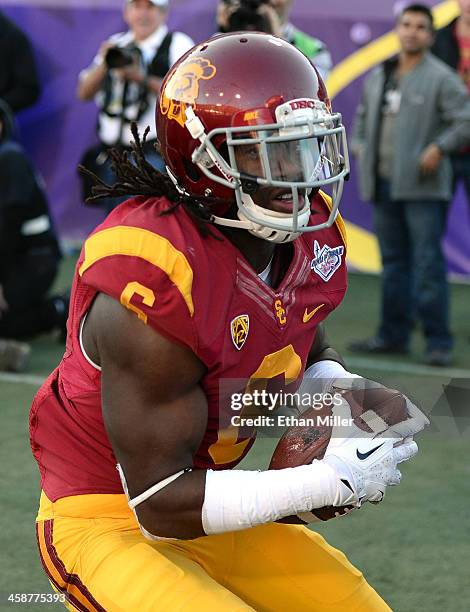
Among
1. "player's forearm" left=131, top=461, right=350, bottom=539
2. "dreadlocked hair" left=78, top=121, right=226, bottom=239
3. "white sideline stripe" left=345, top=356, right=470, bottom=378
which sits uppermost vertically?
"dreadlocked hair" left=78, top=121, right=226, bottom=239

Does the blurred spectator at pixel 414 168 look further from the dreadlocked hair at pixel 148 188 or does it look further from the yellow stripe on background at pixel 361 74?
the dreadlocked hair at pixel 148 188

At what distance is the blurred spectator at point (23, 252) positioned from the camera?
650cm

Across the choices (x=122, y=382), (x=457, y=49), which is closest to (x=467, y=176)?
(x=457, y=49)

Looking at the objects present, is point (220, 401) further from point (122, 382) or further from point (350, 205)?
point (350, 205)

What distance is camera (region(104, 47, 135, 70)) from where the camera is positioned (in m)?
6.48

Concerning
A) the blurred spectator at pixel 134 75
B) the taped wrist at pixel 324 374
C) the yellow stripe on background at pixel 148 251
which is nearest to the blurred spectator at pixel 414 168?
the blurred spectator at pixel 134 75

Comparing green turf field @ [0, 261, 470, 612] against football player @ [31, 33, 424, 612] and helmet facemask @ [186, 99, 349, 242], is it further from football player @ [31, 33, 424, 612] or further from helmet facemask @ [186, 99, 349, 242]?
helmet facemask @ [186, 99, 349, 242]

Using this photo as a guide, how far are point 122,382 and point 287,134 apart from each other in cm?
61

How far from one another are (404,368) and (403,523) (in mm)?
1921

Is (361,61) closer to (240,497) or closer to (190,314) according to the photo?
(190,314)

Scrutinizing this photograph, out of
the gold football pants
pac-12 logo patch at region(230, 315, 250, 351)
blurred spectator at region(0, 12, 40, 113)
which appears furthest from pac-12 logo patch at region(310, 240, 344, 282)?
blurred spectator at region(0, 12, 40, 113)

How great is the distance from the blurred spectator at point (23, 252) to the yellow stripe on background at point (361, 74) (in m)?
2.30

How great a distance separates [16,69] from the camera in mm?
8633

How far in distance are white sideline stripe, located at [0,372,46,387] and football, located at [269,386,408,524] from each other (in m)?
3.42
